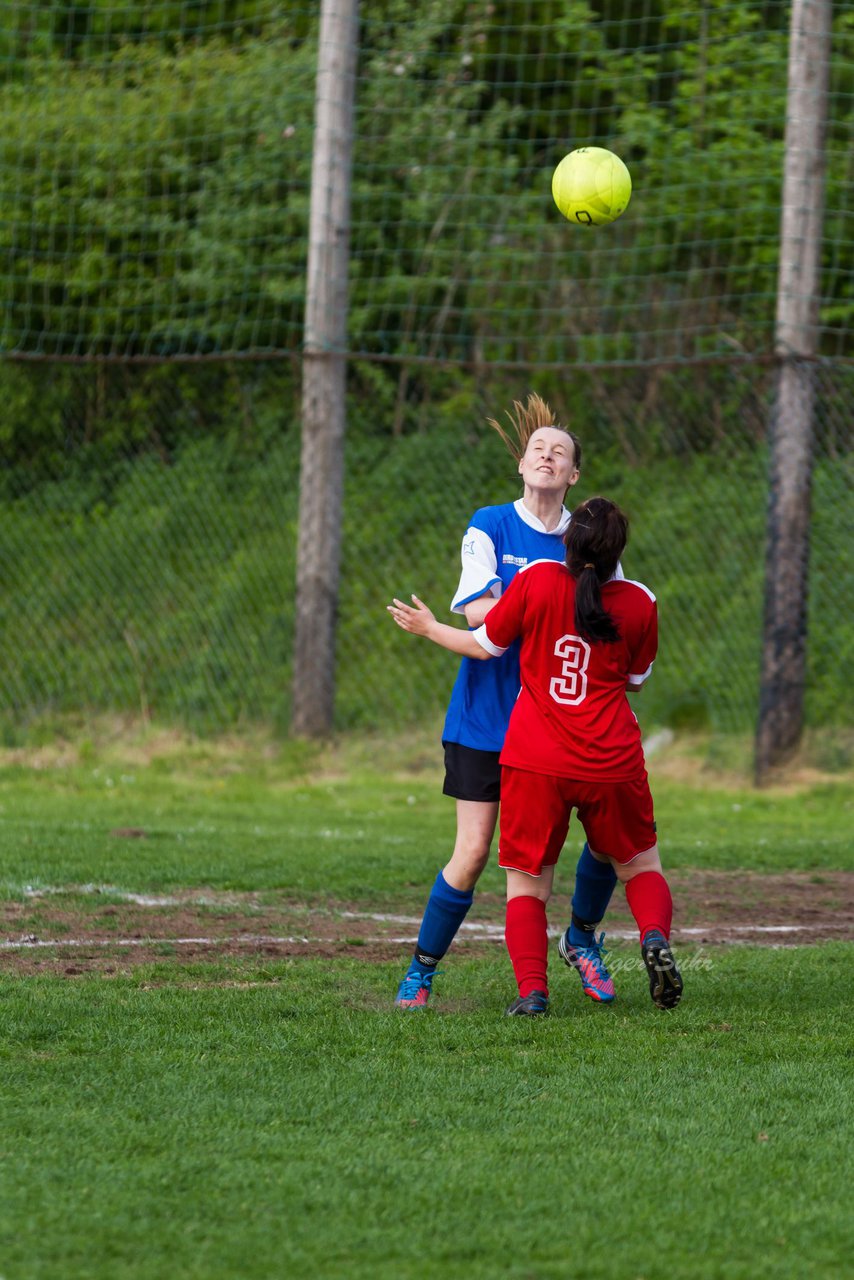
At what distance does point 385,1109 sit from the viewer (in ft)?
13.0

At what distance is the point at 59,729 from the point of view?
12.2 m

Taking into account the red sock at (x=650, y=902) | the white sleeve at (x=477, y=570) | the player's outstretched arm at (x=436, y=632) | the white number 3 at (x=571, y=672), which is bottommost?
the red sock at (x=650, y=902)

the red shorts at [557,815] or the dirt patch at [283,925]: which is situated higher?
the red shorts at [557,815]

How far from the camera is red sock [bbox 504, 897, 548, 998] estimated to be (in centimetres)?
500

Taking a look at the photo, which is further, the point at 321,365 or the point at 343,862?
the point at 321,365

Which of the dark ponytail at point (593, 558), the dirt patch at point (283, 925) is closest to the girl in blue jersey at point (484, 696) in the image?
the dark ponytail at point (593, 558)

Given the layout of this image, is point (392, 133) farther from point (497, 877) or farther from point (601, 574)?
point (601, 574)

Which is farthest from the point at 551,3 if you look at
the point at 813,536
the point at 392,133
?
the point at 813,536

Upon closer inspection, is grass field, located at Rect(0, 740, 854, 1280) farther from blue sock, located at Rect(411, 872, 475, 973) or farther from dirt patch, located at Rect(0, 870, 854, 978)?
blue sock, located at Rect(411, 872, 475, 973)

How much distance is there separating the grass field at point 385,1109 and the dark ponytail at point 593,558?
3.96ft

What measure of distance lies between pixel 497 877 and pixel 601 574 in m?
3.43

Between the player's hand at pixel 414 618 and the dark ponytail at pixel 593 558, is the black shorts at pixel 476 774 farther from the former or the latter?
the dark ponytail at pixel 593 558

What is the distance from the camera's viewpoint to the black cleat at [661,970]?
4.82 meters

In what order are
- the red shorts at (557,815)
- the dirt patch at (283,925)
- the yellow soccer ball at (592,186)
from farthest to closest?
the yellow soccer ball at (592,186)
the dirt patch at (283,925)
the red shorts at (557,815)
